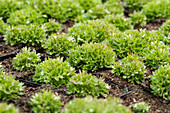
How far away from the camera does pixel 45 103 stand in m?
3.29

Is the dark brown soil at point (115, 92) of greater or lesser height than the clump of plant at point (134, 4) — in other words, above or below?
below

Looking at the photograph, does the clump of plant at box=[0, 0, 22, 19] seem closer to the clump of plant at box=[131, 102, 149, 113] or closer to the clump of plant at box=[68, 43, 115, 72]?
the clump of plant at box=[68, 43, 115, 72]

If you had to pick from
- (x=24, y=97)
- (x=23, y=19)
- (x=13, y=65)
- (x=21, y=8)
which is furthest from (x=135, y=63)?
(x=21, y=8)

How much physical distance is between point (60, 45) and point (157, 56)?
2159mm

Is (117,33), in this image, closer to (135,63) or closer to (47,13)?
(135,63)

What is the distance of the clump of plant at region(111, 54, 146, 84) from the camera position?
4.14 meters

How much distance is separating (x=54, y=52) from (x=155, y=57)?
88.3 inches

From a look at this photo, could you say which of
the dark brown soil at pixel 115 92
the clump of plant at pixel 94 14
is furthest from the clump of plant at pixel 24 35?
the clump of plant at pixel 94 14

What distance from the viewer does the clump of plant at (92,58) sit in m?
4.43

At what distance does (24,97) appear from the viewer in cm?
375

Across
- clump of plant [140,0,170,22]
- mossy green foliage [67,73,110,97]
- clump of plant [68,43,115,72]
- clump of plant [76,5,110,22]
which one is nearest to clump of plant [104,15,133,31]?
clump of plant [76,5,110,22]

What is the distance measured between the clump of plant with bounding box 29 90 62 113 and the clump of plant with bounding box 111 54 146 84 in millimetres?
1507

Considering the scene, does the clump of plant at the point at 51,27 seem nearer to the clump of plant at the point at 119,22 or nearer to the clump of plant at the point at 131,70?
the clump of plant at the point at 119,22

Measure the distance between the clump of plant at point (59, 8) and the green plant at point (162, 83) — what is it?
3665mm
